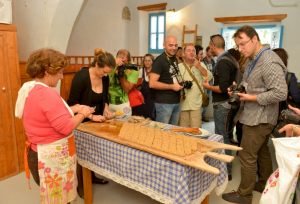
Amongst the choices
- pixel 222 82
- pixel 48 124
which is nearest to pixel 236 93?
pixel 222 82

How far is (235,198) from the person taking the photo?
7.32ft

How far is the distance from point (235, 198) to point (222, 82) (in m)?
1.10

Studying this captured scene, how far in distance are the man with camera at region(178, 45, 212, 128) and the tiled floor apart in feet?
2.67

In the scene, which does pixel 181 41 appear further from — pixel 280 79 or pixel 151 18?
pixel 280 79

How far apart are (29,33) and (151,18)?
4.62 meters

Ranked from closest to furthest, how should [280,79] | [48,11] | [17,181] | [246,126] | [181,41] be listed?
1. [280,79]
2. [246,126]
3. [17,181]
4. [48,11]
5. [181,41]

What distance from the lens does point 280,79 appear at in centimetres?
181

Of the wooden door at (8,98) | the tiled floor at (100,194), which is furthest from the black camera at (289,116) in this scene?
the wooden door at (8,98)

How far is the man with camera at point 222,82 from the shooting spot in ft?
8.04

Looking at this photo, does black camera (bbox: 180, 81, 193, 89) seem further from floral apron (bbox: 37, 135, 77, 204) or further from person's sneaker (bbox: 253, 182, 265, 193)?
floral apron (bbox: 37, 135, 77, 204)

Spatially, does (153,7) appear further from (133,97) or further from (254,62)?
(254,62)

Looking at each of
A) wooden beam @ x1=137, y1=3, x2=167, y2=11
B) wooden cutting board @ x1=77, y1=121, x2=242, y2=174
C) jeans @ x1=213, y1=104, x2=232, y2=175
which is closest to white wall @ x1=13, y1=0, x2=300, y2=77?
wooden beam @ x1=137, y1=3, x2=167, y2=11

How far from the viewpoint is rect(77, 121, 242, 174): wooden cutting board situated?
135cm

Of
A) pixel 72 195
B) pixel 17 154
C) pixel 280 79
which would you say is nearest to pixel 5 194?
pixel 17 154
